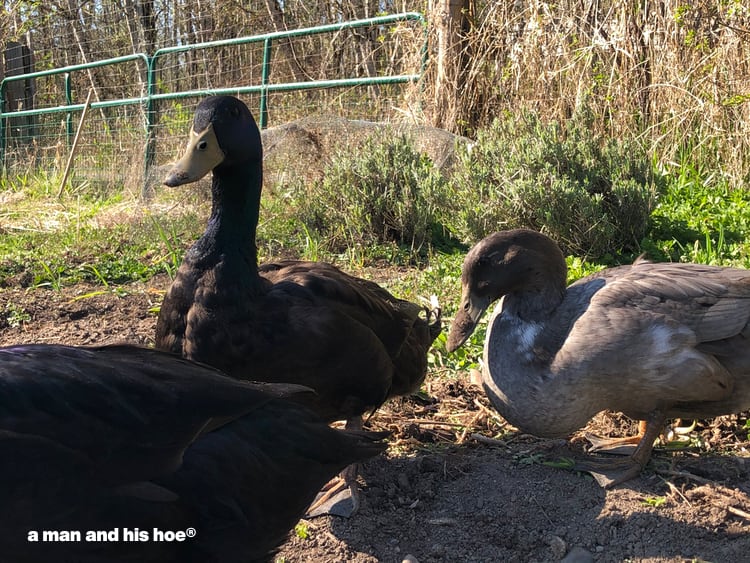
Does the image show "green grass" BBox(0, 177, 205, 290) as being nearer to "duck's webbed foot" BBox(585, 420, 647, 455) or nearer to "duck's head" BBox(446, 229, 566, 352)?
"duck's head" BBox(446, 229, 566, 352)

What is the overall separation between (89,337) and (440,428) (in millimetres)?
2293

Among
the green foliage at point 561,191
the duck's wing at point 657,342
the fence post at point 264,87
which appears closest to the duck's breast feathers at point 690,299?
the duck's wing at point 657,342

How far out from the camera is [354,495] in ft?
9.96

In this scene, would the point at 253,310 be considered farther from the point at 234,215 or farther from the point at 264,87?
the point at 264,87

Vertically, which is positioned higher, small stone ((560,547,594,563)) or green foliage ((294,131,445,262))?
green foliage ((294,131,445,262))

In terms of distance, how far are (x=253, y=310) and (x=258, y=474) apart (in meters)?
1.09

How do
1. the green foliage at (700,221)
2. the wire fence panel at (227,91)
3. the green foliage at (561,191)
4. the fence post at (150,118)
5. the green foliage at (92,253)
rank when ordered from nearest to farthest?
the green foliage at (700,221) < the green foliage at (561,191) < the green foliage at (92,253) < the wire fence panel at (227,91) < the fence post at (150,118)

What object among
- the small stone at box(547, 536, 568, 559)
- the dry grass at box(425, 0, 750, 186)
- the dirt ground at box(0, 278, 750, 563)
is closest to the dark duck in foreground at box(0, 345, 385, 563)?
the dirt ground at box(0, 278, 750, 563)

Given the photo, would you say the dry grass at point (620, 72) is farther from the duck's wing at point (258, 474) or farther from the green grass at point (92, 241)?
the duck's wing at point (258, 474)

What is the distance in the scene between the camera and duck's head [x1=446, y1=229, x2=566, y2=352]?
320 centimetres

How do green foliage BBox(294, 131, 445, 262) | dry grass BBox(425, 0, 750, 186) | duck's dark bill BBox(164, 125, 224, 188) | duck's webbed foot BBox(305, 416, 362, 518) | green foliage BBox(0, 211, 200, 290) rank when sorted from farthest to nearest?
dry grass BBox(425, 0, 750, 186)
green foliage BBox(294, 131, 445, 262)
green foliage BBox(0, 211, 200, 290)
duck's dark bill BBox(164, 125, 224, 188)
duck's webbed foot BBox(305, 416, 362, 518)

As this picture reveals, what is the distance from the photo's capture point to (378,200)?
20.3ft

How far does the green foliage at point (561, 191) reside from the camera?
17.6 ft

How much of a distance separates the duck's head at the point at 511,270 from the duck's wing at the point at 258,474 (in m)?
1.13
